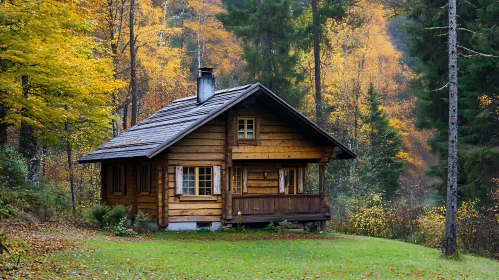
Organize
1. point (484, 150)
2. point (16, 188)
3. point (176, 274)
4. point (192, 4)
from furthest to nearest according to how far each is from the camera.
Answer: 1. point (192, 4)
2. point (484, 150)
3. point (16, 188)
4. point (176, 274)

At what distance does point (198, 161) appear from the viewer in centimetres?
2795

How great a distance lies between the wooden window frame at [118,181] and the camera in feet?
104

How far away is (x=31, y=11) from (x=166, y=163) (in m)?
8.24

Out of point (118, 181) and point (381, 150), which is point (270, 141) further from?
point (381, 150)

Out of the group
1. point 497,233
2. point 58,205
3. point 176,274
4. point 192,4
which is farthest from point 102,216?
point 192,4

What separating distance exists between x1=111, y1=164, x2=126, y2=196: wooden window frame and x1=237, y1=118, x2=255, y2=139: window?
6.27 meters

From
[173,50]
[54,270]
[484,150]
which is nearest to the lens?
[54,270]

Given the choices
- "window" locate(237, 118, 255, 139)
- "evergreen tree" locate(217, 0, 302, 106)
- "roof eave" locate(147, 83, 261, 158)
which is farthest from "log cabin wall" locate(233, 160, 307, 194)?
"evergreen tree" locate(217, 0, 302, 106)

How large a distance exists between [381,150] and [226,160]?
57.5 feet

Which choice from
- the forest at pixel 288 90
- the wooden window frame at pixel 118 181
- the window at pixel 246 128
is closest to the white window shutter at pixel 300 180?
the window at pixel 246 128

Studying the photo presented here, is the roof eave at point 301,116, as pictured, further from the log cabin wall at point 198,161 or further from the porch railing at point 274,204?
the porch railing at point 274,204

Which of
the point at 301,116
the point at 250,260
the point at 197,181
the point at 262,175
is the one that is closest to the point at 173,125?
the point at 197,181

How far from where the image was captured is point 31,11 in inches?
840

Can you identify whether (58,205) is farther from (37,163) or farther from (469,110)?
(469,110)
